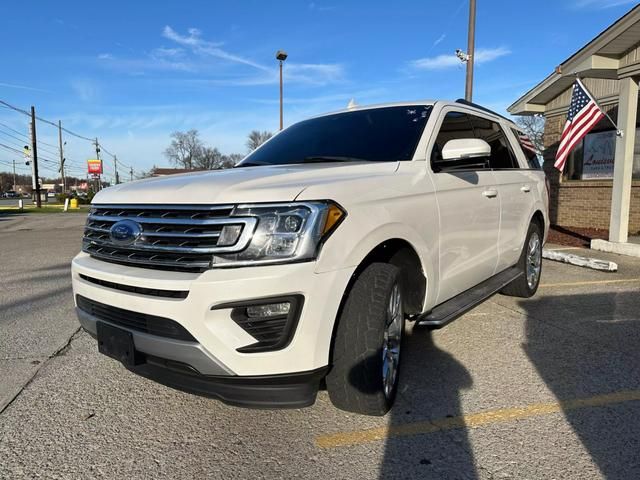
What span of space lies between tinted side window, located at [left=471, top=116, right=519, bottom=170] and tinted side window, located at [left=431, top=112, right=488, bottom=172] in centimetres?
21

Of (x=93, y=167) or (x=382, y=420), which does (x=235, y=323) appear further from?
(x=93, y=167)

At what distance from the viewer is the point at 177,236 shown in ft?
7.69

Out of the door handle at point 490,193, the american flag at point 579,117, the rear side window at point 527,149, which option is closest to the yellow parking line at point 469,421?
the door handle at point 490,193

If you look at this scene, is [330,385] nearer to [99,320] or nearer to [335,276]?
[335,276]

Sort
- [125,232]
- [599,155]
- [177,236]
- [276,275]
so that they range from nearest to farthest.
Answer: [276,275], [177,236], [125,232], [599,155]

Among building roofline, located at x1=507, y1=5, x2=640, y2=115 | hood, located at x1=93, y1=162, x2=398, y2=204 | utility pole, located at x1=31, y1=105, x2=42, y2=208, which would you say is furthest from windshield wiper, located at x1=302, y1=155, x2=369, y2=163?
utility pole, located at x1=31, y1=105, x2=42, y2=208

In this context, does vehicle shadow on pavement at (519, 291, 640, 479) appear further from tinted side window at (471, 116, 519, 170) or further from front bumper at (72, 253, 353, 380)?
tinted side window at (471, 116, 519, 170)

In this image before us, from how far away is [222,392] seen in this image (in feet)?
7.42

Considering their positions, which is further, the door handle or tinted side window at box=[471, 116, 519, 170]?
tinted side window at box=[471, 116, 519, 170]

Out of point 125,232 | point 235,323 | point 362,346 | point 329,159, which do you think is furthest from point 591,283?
point 125,232

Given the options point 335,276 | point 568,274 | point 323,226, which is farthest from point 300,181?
point 568,274

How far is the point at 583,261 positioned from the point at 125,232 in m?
7.11

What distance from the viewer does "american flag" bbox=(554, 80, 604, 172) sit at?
866cm

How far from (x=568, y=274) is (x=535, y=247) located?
74.1 inches
